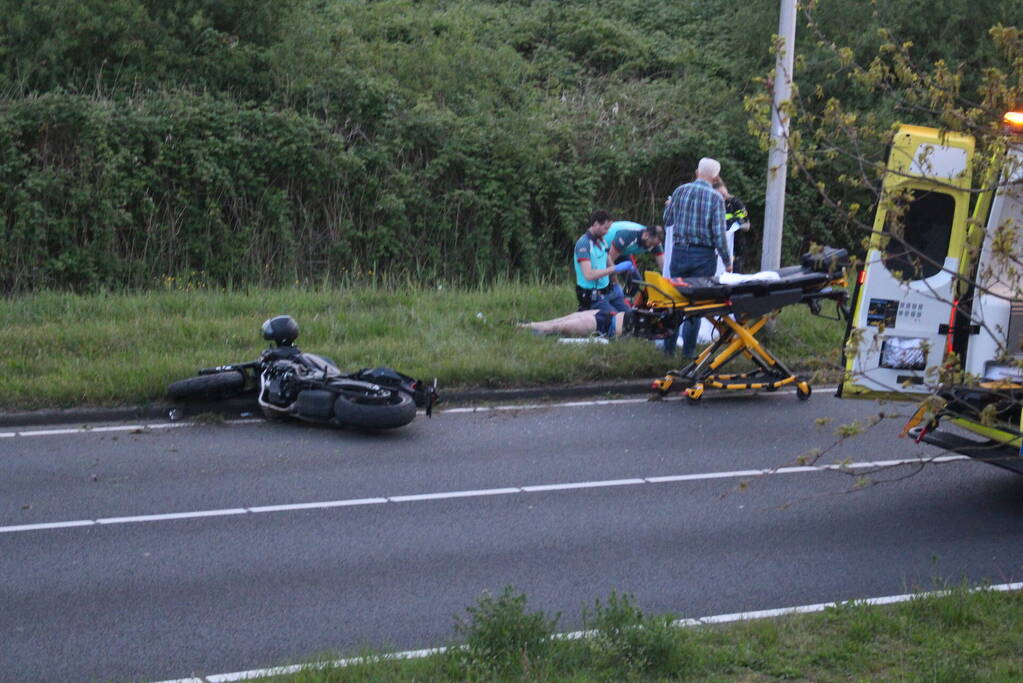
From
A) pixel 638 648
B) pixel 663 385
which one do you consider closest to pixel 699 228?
pixel 663 385

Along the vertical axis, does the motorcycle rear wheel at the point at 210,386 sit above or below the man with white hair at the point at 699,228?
below

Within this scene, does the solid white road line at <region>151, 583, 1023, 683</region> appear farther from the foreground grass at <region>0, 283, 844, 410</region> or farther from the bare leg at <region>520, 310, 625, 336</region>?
the bare leg at <region>520, 310, 625, 336</region>

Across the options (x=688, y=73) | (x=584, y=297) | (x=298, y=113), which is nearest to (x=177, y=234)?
(x=298, y=113)

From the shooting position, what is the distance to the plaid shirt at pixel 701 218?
41.0 ft

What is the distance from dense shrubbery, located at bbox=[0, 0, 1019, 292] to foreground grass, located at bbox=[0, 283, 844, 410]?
206cm

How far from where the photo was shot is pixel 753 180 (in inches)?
792

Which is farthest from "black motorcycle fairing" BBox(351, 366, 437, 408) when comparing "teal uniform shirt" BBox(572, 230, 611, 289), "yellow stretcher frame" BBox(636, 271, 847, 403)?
"teal uniform shirt" BBox(572, 230, 611, 289)

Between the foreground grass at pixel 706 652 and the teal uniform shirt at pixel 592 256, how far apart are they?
850 cm

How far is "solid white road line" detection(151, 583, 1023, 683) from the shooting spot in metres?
5.30

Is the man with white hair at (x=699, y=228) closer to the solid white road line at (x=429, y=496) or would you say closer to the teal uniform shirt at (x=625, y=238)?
the teal uniform shirt at (x=625, y=238)

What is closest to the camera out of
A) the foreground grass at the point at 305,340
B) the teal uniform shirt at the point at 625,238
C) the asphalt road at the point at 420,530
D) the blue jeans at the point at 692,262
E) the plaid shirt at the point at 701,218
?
the asphalt road at the point at 420,530

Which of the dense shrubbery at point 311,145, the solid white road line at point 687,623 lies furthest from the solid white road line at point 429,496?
the dense shrubbery at point 311,145

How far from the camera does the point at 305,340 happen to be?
13.2m

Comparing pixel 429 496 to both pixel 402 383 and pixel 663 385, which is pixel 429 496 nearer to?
pixel 402 383
